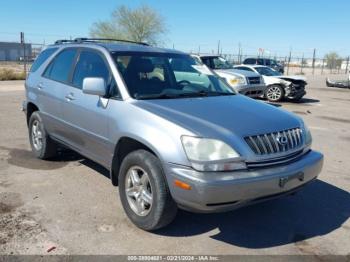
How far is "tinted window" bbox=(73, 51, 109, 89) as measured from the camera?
4.65 metres

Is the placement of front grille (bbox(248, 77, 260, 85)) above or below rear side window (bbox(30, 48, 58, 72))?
below

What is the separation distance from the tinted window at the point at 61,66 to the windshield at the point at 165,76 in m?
1.02

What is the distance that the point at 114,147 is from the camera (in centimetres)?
421

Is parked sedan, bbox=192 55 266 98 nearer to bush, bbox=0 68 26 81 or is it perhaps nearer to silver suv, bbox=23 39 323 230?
silver suv, bbox=23 39 323 230

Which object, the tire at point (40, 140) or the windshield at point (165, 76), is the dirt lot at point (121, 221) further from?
the windshield at point (165, 76)

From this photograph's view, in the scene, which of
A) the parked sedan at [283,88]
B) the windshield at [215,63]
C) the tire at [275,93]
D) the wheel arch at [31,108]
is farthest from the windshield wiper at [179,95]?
the tire at [275,93]

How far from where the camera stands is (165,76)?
15.9ft

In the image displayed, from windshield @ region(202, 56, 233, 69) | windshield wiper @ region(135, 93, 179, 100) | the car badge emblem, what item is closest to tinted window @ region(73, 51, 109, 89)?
windshield wiper @ region(135, 93, 179, 100)

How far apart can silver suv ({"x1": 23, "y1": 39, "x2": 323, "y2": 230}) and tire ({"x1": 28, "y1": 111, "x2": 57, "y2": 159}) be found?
324 millimetres

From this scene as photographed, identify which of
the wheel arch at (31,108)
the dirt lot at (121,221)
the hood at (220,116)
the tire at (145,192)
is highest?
the hood at (220,116)

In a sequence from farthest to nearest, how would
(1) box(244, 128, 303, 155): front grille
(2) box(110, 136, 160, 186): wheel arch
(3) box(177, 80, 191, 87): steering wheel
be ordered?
(3) box(177, 80, 191, 87): steering wheel, (2) box(110, 136, 160, 186): wheel arch, (1) box(244, 128, 303, 155): front grille

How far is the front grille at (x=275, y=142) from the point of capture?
11.6ft

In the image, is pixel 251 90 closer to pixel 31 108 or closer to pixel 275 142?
pixel 31 108

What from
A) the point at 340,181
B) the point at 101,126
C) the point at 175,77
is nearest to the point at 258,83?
the point at 340,181
